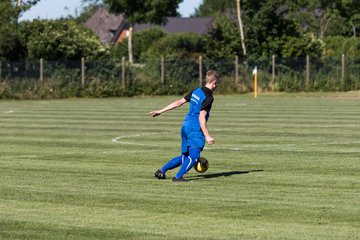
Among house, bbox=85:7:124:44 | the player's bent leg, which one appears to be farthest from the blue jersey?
house, bbox=85:7:124:44

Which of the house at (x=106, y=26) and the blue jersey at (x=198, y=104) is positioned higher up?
the house at (x=106, y=26)

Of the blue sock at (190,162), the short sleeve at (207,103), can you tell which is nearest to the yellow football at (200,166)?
Answer: the blue sock at (190,162)

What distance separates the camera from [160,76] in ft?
191

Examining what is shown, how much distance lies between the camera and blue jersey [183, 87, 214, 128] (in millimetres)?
15508

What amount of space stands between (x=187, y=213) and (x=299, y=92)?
4622 centimetres

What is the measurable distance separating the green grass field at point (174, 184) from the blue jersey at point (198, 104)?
2.72 feet

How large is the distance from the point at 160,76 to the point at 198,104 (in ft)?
140

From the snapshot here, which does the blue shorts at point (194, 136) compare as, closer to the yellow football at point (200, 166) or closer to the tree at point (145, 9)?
the yellow football at point (200, 166)

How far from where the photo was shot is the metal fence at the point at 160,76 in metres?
54.0

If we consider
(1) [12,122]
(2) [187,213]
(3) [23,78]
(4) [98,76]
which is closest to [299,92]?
(4) [98,76]

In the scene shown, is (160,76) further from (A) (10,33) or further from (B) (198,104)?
(B) (198,104)

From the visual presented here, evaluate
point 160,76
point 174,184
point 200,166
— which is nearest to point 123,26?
point 160,76

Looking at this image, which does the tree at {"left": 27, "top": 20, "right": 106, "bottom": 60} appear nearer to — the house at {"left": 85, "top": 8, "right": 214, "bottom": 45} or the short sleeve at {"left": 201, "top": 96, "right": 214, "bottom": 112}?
the short sleeve at {"left": 201, "top": 96, "right": 214, "bottom": 112}

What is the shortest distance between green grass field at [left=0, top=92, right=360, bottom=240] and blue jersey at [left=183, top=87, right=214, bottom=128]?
32.6 inches
